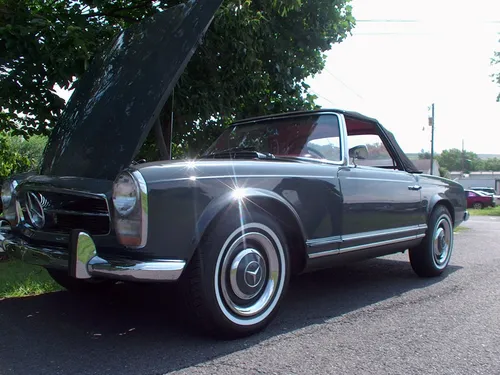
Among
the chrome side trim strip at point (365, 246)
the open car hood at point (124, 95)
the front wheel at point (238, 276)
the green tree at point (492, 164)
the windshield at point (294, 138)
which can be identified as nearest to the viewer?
the front wheel at point (238, 276)

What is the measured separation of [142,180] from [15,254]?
3.98 feet

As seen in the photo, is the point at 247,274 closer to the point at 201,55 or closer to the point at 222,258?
the point at 222,258

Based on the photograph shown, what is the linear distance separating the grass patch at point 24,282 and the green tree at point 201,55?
186cm

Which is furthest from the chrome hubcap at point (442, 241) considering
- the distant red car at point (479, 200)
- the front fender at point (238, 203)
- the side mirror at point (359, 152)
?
the distant red car at point (479, 200)

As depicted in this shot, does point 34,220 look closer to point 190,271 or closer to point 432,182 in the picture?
point 190,271

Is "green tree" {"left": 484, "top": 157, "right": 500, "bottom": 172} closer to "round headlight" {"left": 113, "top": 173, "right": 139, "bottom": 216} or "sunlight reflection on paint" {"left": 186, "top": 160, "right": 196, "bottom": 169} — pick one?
"sunlight reflection on paint" {"left": 186, "top": 160, "right": 196, "bottom": 169}

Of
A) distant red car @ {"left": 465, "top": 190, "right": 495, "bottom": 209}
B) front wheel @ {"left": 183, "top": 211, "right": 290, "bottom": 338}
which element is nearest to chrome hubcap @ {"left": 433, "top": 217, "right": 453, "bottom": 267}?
front wheel @ {"left": 183, "top": 211, "right": 290, "bottom": 338}

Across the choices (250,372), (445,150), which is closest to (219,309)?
(250,372)

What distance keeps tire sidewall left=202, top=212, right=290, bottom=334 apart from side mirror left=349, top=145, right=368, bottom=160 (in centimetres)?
135

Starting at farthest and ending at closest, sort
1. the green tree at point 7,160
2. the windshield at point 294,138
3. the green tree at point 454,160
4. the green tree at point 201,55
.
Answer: the green tree at point 454,160 → the green tree at point 7,160 → the green tree at point 201,55 → the windshield at point 294,138

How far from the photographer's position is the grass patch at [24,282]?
159 inches

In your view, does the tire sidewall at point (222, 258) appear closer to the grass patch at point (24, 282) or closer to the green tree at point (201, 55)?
the grass patch at point (24, 282)

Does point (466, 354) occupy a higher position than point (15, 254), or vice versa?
point (15, 254)

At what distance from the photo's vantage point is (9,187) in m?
3.54
